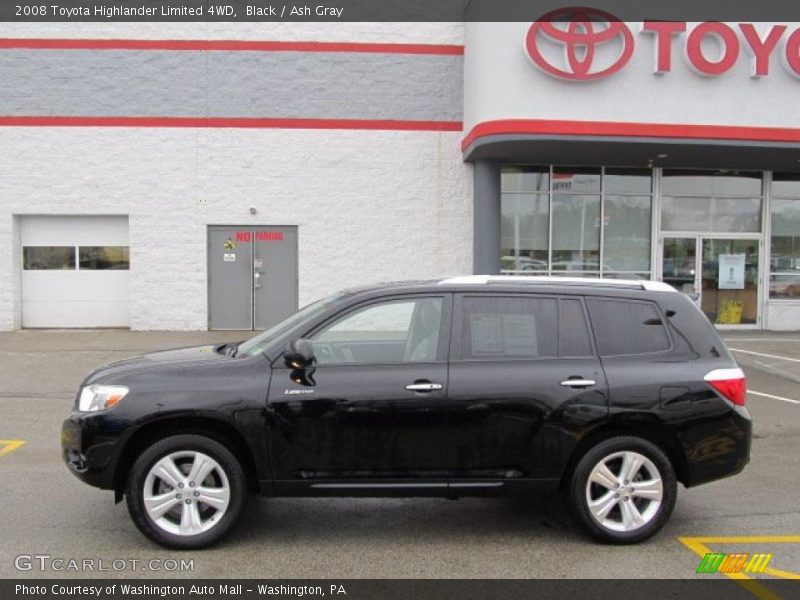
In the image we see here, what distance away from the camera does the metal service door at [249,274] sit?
14859 mm

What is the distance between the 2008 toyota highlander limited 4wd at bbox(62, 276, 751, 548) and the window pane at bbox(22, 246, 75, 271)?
12.1 meters

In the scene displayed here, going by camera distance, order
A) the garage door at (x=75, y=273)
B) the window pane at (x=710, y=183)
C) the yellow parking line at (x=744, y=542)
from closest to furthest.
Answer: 1. the yellow parking line at (x=744, y=542)
2. the garage door at (x=75, y=273)
3. the window pane at (x=710, y=183)

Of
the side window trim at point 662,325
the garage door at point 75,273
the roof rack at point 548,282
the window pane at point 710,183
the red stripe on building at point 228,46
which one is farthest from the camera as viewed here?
the window pane at point 710,183

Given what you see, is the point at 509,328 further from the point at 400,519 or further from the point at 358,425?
the point at 400,519

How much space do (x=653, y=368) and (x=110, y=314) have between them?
13.6 meters

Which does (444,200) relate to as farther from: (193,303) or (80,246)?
(80,246)

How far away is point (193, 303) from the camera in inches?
587

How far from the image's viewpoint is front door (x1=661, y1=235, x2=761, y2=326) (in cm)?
1553

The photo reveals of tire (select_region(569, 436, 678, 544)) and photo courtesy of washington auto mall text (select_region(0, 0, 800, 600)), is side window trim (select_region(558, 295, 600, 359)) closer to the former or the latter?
photo courtesy of washington auto mall text (select_region(0, 0, 800, 600))

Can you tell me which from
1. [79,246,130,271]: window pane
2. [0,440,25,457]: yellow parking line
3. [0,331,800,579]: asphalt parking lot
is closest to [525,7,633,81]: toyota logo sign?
[0,331,800,579]: asphalt parking lot

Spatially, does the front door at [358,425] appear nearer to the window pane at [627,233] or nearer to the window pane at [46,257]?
the window pane at [627,233]

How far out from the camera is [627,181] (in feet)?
50.2

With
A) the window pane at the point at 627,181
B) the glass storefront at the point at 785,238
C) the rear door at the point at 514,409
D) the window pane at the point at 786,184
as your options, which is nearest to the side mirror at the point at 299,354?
the rear door at the point at 514,409

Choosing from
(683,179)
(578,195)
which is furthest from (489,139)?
(683,179)
